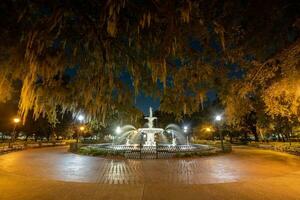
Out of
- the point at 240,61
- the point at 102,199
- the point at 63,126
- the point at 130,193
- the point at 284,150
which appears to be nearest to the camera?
the point at 102,199

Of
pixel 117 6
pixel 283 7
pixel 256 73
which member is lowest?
pixel 117 6

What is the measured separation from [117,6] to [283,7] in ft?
21.9

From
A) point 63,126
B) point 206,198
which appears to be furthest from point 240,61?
point 63,126

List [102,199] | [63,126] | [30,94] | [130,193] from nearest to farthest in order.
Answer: [30,94] < [102,199] < [130,193] < [63,126]

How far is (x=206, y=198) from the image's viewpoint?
26.0 feet

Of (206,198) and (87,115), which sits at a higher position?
(87,115)

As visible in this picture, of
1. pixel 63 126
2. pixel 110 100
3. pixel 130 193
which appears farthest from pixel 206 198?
pixel 63 126

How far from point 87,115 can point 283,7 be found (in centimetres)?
765

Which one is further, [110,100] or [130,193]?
[130,193]

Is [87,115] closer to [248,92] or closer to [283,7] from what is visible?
[283,7]

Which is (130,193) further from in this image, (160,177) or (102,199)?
(160,177)

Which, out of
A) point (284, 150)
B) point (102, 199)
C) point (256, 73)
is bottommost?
point (102, 199)

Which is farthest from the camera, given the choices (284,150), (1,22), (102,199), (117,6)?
(284,150)

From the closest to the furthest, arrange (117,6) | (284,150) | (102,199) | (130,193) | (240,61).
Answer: (117,6) < (102,199) < (130,193) < (240,61) < (284,150)
